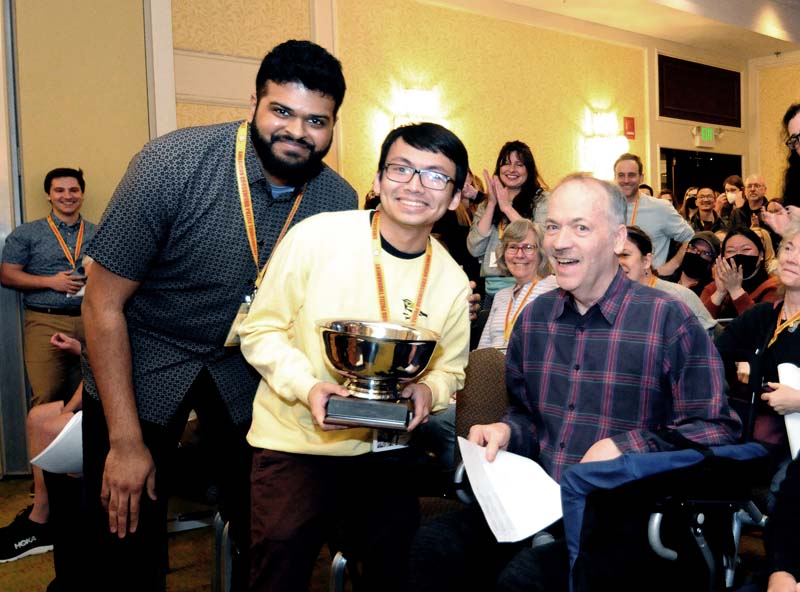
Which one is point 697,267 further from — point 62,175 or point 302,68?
point 62,175

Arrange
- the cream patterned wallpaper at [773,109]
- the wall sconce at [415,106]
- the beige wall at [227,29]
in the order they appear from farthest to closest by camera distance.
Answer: the cream patterned wallpaper at [773,109]
the wall sconce at [415,106]
the beige wall at [227,29]

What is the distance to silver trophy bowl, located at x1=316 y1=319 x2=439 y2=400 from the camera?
148cm

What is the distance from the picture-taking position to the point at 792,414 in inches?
91.3

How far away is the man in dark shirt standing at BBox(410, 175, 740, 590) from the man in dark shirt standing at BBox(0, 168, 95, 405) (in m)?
3.44

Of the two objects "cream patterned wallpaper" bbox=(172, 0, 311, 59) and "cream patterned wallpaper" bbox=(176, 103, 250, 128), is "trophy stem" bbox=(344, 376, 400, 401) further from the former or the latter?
"cream patterned wallpaper" bbox=(172, 0, 311, 59)

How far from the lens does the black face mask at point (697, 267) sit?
4676 mm

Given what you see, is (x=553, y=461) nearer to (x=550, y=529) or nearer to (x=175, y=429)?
(x=550, y=529)

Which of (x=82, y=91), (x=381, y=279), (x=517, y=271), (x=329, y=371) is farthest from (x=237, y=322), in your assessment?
(x=82, y=91)

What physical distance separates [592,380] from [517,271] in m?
2.23

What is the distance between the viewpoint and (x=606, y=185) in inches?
73.9

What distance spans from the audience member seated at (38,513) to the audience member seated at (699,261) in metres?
3.50

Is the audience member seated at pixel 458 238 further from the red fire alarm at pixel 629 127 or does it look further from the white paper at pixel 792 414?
the red fire alarm at pixel 629 127

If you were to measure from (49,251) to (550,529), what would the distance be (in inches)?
148

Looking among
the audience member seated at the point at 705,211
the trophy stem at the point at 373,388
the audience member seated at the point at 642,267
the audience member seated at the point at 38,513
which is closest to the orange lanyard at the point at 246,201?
the trophy stem at the point at 373,388
